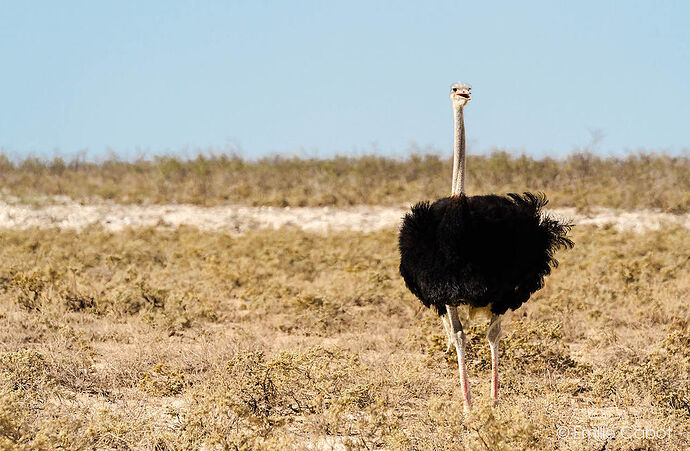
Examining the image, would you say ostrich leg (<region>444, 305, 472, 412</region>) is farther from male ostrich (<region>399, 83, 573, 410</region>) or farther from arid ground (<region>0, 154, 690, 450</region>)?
arid ground (<region>0, 154, 690, 450</region>)

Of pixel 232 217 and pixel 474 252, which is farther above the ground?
pixel 474 252

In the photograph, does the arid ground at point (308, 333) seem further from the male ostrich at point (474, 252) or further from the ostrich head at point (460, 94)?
the ostrich head at point (460, 94)

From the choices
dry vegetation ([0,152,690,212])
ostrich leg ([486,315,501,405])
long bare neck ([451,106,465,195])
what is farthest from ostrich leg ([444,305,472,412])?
dry vegetation ([0,152,690,212])

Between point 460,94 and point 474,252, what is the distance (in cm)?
152

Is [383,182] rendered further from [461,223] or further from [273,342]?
[461,223]

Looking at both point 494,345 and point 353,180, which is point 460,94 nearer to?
point 494,345

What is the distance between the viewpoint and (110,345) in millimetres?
8125

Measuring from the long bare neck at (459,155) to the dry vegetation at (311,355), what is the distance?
57.5 inches

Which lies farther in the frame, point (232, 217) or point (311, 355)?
point (232, 217)

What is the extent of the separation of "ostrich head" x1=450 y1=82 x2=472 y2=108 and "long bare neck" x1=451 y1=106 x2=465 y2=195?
0.04 metres

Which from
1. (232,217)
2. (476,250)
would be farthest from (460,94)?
(232,217)

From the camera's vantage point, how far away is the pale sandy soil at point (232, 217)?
16.8 metres

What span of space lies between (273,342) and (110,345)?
1564 millimetres

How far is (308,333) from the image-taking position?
9070mm
